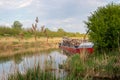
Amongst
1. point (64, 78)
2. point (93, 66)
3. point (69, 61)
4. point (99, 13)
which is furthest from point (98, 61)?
point (64, 78)

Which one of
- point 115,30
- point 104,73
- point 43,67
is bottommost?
point 104,73

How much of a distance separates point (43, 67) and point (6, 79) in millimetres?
1202

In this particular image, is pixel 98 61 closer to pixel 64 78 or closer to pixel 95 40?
pixel 95 40

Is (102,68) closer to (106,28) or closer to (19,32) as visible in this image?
(106,28)

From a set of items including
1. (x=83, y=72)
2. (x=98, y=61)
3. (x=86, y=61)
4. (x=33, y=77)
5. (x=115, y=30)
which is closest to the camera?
(x=33, y=77)

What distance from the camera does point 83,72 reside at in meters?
16.2

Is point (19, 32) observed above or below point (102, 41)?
above

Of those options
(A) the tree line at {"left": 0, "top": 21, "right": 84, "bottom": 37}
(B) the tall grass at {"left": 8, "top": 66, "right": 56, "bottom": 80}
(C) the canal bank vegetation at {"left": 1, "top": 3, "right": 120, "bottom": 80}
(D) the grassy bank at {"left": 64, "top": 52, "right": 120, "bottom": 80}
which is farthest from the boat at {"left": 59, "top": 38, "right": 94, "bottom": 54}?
(B) the tall grass at {"left": 8, "top": 66, "right": 56, "bottom": 80}

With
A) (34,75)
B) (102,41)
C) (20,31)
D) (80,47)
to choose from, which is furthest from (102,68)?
(80,47)

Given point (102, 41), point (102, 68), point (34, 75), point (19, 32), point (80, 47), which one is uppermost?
point (19, 32)

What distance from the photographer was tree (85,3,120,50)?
20453 mm

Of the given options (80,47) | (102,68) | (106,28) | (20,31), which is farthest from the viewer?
(80,47)

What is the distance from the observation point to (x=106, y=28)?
804 inches

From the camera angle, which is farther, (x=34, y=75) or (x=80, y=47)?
(x=80, y=47)
